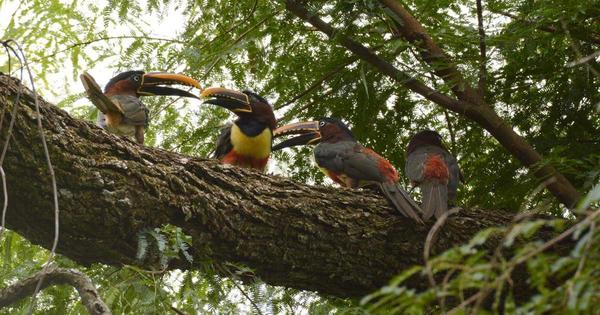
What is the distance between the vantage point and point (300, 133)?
6.80m

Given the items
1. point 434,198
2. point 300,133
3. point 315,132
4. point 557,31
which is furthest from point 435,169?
point 300,133

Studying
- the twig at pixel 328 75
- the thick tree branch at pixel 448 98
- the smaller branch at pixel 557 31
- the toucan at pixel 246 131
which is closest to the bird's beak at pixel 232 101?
the toucan at pixel 246 131

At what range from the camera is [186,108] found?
662 centimetres

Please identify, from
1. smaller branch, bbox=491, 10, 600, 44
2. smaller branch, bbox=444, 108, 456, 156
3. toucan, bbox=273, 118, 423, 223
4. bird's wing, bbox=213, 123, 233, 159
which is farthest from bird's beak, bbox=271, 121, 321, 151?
smaller branch, bbox=491, 10, 600, 44

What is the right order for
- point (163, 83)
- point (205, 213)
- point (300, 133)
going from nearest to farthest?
point (205, 213)
point (163, 83)
point (300, 133)

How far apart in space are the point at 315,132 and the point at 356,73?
27.5 inches

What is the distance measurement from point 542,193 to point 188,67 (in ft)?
8.38

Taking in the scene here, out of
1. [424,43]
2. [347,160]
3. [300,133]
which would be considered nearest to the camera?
[424,43]

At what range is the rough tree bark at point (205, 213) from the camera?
4.13 m

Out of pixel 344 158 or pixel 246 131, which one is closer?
pixel 344 158

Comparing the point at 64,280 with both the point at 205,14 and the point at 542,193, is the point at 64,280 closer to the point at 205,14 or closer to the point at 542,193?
the point at 205,14

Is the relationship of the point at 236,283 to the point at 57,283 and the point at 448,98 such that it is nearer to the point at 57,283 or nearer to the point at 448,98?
the point at 57,283

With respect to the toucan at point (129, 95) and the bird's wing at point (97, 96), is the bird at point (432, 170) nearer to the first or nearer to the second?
the toucan at point (129, 95)

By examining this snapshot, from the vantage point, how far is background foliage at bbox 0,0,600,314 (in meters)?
5.20
